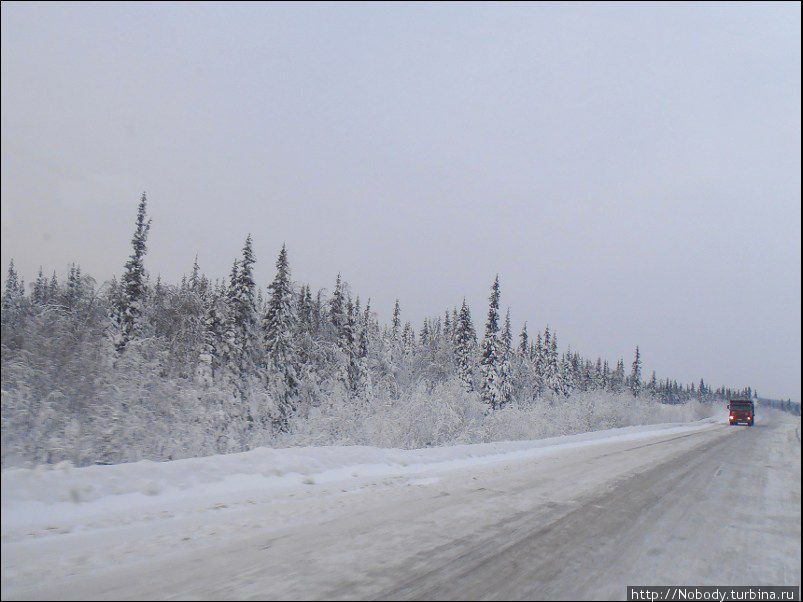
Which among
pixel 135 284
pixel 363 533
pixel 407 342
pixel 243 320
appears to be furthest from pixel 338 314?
pixel 363 533

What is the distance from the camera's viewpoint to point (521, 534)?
5.92 meters

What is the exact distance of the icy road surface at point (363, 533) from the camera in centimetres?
420

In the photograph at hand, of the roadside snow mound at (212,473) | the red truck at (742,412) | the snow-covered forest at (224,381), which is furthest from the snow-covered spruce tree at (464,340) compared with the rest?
the roadside snow mound at (212,473)

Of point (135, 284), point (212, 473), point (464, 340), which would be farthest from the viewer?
point (464, 340)

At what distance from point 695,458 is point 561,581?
14374mm

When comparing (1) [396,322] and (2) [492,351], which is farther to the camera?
(1) [396,322]

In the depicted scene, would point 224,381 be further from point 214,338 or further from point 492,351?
point 492,351

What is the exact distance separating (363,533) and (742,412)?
5222 cm

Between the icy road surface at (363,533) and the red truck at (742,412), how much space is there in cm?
4277

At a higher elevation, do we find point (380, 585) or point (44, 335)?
point (44, 335)

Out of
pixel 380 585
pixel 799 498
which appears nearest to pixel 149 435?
pixel 380 585

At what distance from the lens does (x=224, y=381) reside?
24.8m

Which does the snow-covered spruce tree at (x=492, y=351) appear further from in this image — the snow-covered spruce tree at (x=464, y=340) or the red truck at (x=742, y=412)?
the red truck at (x=742, y=412)

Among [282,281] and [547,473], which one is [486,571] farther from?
[282,281]
